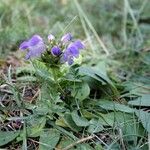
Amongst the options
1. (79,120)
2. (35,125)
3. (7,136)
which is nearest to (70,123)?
(79,120)

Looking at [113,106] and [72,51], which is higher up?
[72,51]

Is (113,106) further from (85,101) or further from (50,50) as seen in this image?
(50,50)

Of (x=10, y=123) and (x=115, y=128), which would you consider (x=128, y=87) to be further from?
(x=10, y=123)

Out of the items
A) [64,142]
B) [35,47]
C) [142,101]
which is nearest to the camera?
[64,142]

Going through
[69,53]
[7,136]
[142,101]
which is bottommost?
[7,136]

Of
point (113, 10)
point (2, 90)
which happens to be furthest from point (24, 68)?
point (113, 10)

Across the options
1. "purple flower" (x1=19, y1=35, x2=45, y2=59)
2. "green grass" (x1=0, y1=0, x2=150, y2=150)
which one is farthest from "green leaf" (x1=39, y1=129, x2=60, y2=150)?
"purple flower" (x1=19, y1=35, x2=45, y2=59)

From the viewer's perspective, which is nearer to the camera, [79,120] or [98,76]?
[79,120]
